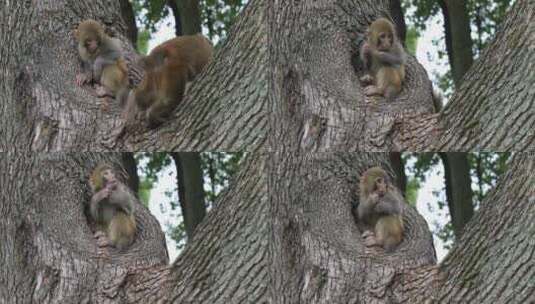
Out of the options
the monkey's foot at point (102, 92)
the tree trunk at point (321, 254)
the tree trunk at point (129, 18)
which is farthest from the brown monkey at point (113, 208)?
the tree trunk at point (129, 18)

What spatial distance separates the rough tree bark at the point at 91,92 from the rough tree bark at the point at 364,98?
16 cm

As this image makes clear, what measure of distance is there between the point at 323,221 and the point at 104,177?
1.66m

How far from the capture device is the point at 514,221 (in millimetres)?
6020

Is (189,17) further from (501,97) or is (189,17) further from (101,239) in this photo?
(501,97)

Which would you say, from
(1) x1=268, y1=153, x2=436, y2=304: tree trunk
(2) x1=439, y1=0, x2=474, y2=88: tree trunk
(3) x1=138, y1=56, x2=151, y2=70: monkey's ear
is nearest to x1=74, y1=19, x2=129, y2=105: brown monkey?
(3) x1=138, y1=56, x2=151, y2=70: monkey's ear

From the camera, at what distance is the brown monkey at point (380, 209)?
7.05 meters

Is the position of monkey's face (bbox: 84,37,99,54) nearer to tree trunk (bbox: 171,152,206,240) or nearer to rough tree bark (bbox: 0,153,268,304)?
rough tree bark (bbox: 0,153,268,304)

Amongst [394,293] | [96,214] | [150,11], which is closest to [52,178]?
[96,214]

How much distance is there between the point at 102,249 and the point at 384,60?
2357 millimetres

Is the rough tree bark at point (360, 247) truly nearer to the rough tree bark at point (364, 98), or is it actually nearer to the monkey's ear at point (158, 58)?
the rough tree bark at point (364, 98)

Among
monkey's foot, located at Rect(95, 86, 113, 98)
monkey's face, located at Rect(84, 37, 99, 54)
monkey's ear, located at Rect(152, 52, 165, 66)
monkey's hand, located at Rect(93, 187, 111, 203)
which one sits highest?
monkey's face, located at Rect(84, 37, 99, 54)

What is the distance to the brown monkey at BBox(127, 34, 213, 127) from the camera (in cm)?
712

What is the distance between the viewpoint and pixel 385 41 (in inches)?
286

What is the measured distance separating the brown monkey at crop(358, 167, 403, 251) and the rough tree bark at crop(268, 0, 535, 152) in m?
0.26
